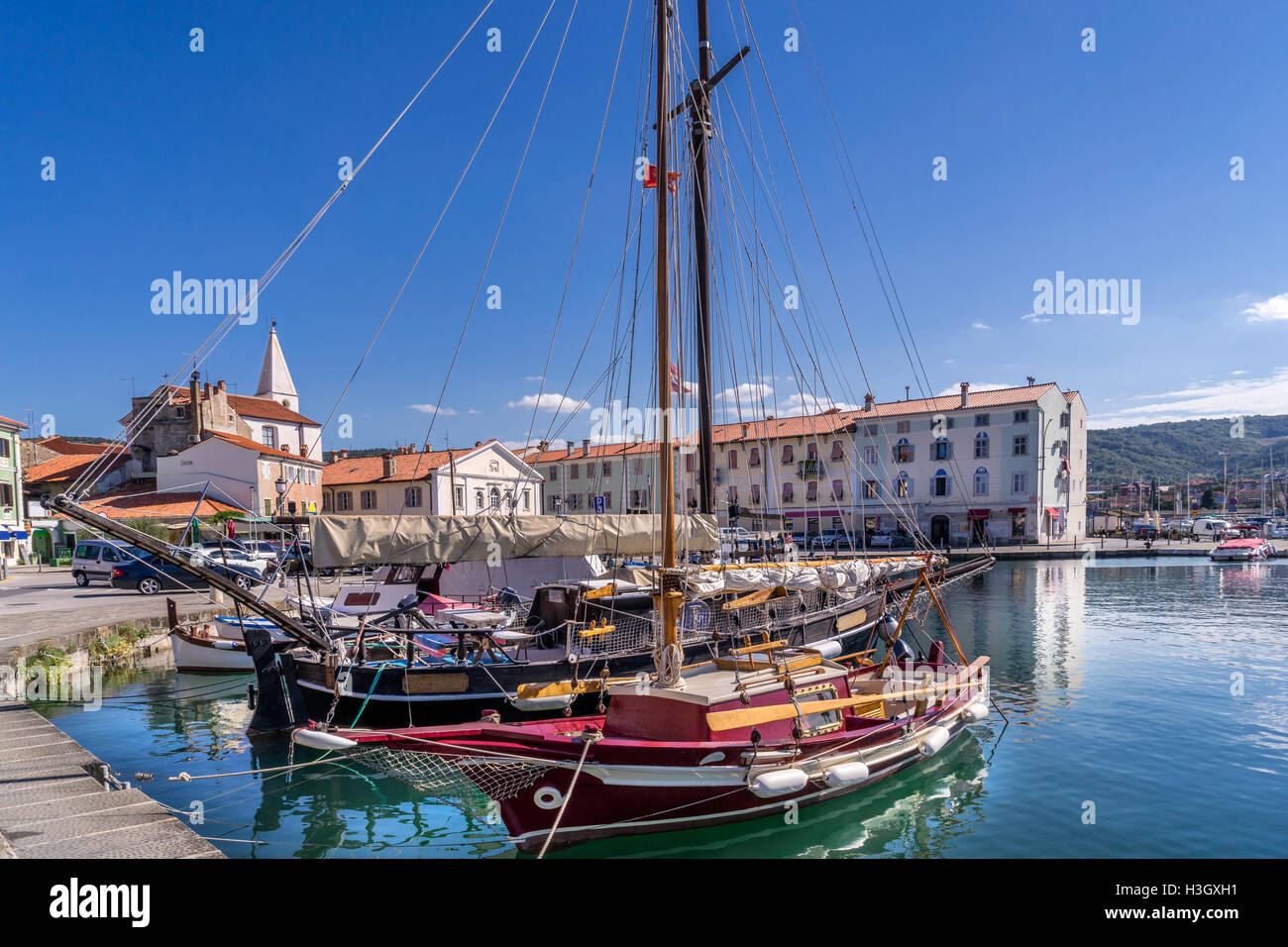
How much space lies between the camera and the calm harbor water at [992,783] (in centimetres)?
995

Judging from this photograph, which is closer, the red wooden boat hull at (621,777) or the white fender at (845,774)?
the red wooden boat hull at (621,777)

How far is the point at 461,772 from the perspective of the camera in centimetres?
891

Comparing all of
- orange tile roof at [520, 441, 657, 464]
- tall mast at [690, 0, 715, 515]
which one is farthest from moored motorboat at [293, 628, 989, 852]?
orange tile roof at [520, 441, 657, 464]

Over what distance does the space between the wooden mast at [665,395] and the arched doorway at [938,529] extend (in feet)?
189

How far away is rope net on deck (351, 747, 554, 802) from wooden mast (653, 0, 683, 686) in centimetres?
232

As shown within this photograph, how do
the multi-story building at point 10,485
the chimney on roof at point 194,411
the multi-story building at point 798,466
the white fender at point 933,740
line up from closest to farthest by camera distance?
the white fender at point 933,740 < the multi-story building at point 10,485 < the chimney on roof at point 194,411 < the multi-story building at point 798,466

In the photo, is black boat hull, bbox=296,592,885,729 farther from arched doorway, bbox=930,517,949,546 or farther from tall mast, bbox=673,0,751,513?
arched doorway, bbox=930,517,949,546

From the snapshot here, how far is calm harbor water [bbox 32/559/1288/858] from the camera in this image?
9.95 metres

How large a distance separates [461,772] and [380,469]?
58.2 meters

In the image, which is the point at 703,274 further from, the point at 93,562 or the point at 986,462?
the point at 986,462

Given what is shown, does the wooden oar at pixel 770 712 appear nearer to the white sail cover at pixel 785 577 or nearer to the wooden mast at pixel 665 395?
the wooden mast at pixel 665 395

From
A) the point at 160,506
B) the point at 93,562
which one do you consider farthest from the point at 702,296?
the point at 160,506

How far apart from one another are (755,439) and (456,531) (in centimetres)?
5542

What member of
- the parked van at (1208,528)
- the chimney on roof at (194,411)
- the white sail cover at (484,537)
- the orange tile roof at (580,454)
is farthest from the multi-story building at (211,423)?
the parked van at (1208,528)
